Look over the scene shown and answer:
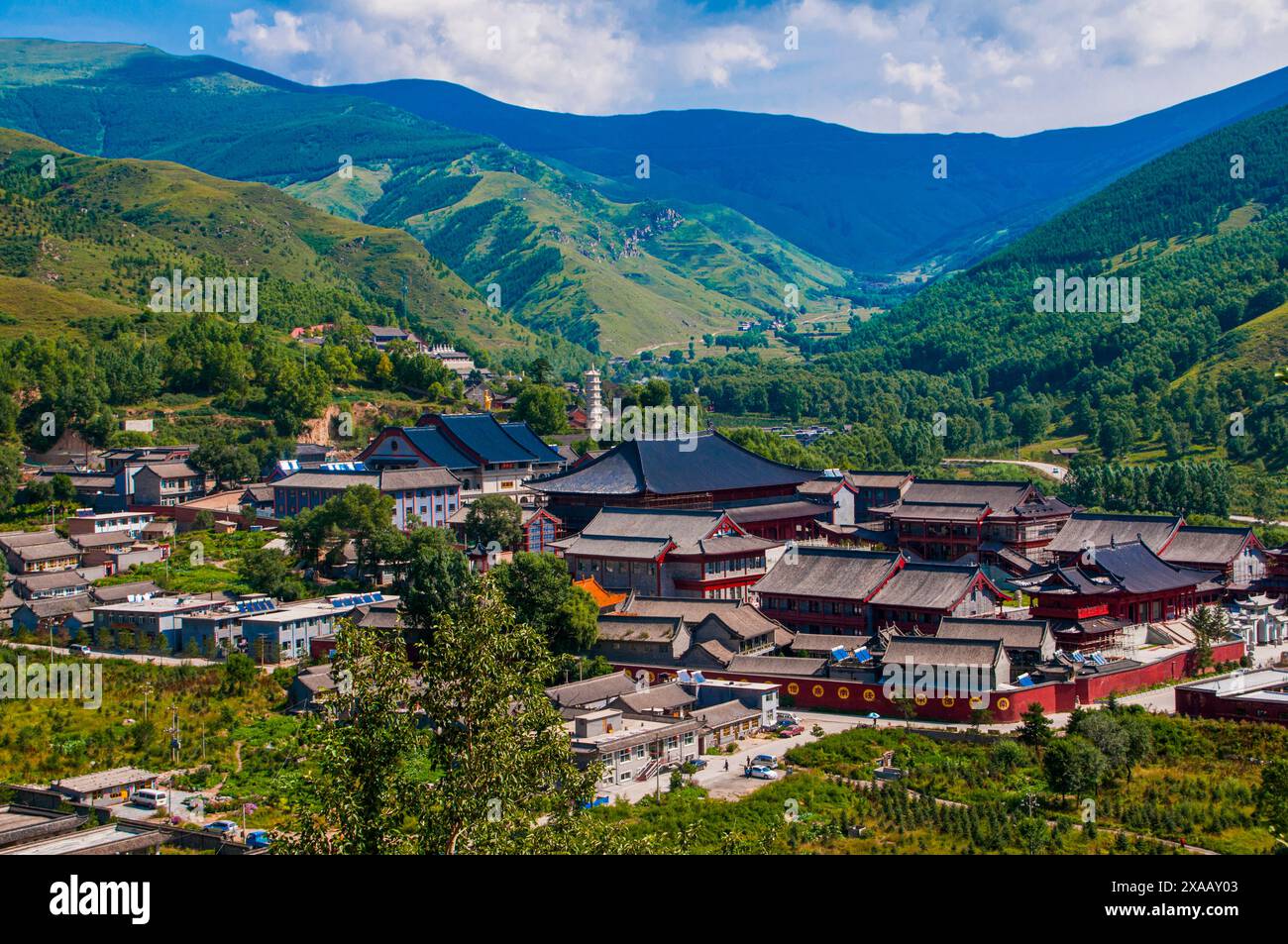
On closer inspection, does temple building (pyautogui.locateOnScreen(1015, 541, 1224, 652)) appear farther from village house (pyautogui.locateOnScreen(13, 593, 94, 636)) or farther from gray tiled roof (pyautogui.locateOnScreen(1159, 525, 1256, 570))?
village house (pyautogui.locateOnScreen(13, 593, 94, 636))

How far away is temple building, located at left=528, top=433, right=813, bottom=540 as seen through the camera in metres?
54.0

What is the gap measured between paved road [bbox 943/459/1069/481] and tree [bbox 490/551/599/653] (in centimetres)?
4232

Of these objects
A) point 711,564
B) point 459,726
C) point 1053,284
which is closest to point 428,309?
point 1053,284

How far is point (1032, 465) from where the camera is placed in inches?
3241

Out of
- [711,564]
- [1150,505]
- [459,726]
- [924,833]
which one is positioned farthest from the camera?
[1150,505]

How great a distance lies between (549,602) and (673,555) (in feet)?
25.9

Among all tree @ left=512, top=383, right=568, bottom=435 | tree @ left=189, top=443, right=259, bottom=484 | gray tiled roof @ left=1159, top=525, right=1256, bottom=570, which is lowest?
gray tiled roof @ left=1159, top=525, right=1256, bottom=570

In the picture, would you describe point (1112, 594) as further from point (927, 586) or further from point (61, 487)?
point (61, 487)

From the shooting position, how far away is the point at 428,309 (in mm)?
141250

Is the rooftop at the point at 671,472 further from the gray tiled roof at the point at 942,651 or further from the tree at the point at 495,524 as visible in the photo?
the gray tiled roof at the point at 942,651

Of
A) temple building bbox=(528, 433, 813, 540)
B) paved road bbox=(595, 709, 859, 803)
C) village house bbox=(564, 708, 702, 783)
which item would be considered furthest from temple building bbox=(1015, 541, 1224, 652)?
village house bbox=(564, 708, 702, 783)
